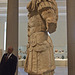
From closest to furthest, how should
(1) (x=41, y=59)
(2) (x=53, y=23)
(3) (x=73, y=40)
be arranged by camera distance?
(2) (x=53, y=23), (1) (x=41, y=59), (3) (x=73, y=40)

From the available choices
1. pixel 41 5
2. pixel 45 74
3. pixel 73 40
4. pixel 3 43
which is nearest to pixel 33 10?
pixel 41 5

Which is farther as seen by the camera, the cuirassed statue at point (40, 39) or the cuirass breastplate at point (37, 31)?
the cuirass breastplate at point (37, 31)

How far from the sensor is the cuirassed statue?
2.67 meters

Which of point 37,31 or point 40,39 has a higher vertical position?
point 37,31

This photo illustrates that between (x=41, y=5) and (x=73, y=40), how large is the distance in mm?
2325

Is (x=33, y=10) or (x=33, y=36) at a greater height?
(x=33, y=10)

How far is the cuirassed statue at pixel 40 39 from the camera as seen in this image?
267 centimetres

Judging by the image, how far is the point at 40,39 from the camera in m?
2.80

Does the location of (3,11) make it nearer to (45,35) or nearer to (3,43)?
(3,43)

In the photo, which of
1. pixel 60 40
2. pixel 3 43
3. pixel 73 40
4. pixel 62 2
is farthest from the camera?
pixel 60 40

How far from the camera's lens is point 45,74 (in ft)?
9.17

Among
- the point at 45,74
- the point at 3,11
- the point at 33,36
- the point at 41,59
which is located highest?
the point at 3,11

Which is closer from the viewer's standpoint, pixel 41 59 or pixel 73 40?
pixel 41 59

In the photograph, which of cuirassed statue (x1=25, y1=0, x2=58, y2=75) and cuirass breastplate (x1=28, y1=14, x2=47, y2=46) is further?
cuirass breastplate (x1=28, y1=14, x2=47, y2=46)
